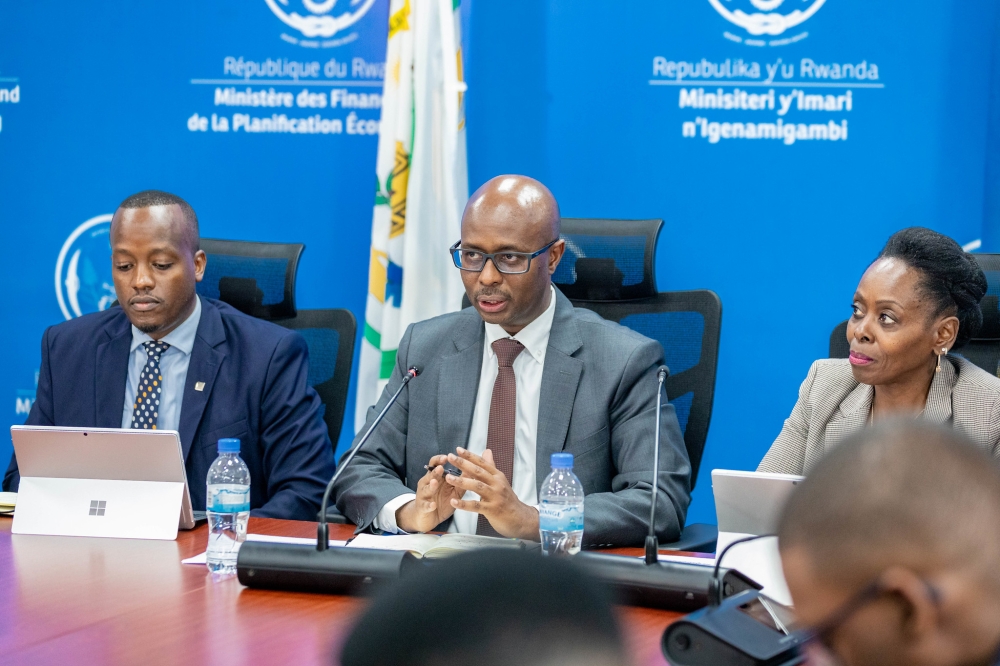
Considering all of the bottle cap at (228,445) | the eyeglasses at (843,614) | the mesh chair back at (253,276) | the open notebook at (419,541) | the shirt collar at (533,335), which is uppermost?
the mesh chair back at (253,276)

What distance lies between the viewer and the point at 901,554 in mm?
741

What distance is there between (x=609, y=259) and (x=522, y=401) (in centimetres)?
53

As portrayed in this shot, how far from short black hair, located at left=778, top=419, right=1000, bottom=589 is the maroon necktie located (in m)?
1.90

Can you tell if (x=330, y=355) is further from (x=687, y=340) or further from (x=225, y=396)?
(x=687, y=340)

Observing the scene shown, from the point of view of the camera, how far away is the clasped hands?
7.23ft

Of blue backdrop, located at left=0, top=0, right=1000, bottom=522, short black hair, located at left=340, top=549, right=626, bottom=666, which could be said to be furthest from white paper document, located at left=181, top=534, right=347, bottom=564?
blue backdrop, located at left=0, top=0, right=1000, bottom=522

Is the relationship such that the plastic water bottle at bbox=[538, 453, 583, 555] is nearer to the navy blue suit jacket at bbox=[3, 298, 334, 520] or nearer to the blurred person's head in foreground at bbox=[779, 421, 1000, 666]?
the navy blue suit jacket at bbox=[3, 298, 334, 520]

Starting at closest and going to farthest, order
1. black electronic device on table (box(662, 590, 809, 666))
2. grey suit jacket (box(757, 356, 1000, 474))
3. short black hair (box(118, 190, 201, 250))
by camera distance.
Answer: black electronic device on table (box(662, 590, 809, 666))
grey suit jacket (box(757, 356, 1000, 474))
short black hair (box(118, 190, 201, 250))

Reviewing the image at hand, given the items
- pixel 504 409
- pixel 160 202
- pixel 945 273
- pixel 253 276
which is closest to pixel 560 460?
pixel 504 409

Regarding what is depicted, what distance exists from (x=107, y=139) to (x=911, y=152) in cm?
308

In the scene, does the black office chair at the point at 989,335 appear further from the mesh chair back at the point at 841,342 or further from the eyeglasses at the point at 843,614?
the eyeglasses at the point at 843,614

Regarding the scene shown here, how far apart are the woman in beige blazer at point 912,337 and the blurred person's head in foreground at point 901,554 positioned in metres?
1.79

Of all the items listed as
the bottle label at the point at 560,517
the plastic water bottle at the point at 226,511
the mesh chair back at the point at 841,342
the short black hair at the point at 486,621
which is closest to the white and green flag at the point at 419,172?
the mesh chair back at the point at 841,342

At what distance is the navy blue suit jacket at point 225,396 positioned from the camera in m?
2.98
